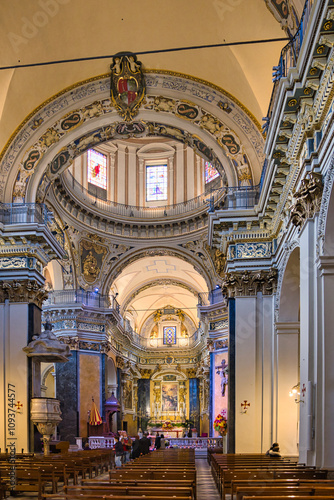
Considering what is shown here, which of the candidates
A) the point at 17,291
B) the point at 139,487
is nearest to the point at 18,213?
the point at 17,291

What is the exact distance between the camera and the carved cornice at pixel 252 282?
16.2 m

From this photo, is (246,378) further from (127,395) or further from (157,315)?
(157,315)

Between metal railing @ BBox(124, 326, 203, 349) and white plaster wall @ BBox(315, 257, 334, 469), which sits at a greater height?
white plaster wall @ BBox(315, 257, 334, 469)

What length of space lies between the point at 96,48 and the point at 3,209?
5063 millimetres

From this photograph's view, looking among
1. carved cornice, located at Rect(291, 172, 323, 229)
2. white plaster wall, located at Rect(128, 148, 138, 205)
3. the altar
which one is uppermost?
white plaster wall, located at Rect(128, 148, 138, 205)

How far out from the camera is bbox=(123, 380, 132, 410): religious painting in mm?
36150

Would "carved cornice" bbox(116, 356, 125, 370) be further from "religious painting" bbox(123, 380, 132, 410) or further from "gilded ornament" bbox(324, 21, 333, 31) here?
"gilded ornament" bbox(324, 21, 333, 31)

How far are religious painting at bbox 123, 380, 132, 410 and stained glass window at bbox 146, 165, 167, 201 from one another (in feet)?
38.3

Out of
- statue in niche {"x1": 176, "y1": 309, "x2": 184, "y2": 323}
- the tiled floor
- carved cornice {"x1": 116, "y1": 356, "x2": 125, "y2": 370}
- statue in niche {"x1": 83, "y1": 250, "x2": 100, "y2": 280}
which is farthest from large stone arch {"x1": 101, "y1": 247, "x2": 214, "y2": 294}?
statue in niche {"x1": 176, "y1": 309, "x2": 184, "y2": 323}

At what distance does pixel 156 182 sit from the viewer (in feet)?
102

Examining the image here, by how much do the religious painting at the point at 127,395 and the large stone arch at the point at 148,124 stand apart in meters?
20.8

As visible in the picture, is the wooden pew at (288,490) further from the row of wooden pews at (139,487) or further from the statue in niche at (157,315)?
the statue in niche at (157,315)

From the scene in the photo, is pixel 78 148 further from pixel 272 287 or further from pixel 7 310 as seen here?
pixel 272 287

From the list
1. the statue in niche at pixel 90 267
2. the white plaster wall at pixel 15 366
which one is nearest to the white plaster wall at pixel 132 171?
the statue in niche at pixel 90 267
